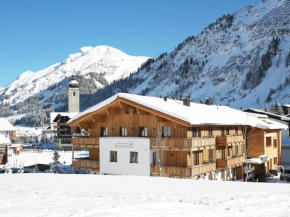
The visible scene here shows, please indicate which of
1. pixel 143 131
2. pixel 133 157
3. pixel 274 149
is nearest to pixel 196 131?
pixel 143 131

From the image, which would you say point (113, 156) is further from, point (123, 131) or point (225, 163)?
point (225, 163)

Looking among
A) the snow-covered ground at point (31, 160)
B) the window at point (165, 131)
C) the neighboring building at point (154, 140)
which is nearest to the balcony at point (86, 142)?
the neighboring building at point (154, 140)

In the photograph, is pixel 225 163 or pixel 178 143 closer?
pixel 178 143

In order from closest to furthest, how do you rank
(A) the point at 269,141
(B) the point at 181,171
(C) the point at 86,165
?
(B) the point at 181,171 → (C) the point at 86,165 → (A) the point at 269,141

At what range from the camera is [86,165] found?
32.6 meters

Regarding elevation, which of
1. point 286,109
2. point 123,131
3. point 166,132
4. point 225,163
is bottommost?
point 225,163

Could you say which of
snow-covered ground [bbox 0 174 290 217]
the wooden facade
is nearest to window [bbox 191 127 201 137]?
snow-covered ground [bbox 0 174 290 217]

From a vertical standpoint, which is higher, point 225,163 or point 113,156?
point 113,156

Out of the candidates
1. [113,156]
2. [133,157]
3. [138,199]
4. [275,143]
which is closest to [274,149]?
[275,143]

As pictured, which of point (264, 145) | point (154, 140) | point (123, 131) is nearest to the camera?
point (154, 140)

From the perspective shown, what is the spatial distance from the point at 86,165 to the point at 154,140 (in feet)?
24.8

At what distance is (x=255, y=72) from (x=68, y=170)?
170 meters

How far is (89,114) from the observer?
31.5 meters

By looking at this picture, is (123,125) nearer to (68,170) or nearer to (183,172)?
(183,172)
